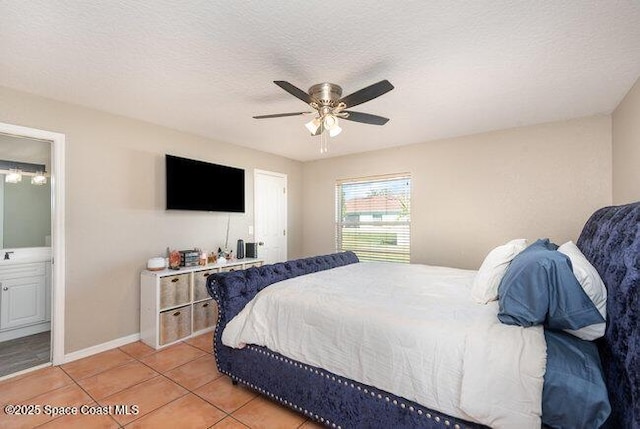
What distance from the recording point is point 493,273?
6.33 ft

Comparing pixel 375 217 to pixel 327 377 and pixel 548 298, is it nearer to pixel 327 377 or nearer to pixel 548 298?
pixel 327 377

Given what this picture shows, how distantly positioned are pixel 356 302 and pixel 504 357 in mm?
843

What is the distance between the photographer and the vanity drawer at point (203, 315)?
11.3 ft

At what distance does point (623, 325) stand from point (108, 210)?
3980mm

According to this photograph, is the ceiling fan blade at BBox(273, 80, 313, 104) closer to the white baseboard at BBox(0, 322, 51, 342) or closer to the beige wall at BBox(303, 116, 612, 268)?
the beige wall at BBox(303, 116, 612, 268)

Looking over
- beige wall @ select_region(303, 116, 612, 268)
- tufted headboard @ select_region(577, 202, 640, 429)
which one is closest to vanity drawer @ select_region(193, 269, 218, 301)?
beige wall @ select_region(303, 116, 612, 268)

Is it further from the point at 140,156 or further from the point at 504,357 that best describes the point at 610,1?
the point at 140,156

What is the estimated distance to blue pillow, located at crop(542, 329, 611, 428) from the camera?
3.76 ft

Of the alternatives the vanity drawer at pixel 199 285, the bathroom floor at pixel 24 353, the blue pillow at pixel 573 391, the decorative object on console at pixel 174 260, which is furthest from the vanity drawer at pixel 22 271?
the blue pillow at pixel 573 391

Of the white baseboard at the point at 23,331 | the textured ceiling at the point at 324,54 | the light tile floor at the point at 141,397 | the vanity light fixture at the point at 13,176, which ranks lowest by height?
the light tile floor at the point at 141,397

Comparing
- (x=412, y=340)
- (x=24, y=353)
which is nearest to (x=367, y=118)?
(x=412, y=340)

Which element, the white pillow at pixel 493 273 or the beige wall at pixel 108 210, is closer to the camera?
the white pillow at pixel 493 273

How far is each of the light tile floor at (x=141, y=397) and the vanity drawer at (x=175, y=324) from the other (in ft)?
0.85

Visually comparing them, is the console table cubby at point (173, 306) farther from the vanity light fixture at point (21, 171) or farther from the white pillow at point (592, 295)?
the white pillow at point (592, 295)
